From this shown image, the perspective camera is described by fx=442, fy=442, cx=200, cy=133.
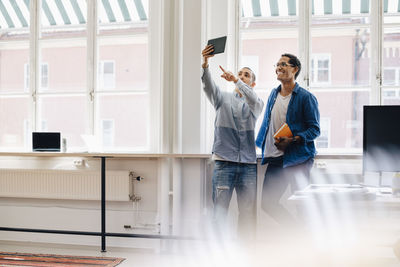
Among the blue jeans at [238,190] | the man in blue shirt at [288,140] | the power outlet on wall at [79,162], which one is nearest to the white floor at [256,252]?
the blue jeans at [238,190]

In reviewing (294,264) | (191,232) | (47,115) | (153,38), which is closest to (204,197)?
(191,232)

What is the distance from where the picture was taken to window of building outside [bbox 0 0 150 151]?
14.3ft

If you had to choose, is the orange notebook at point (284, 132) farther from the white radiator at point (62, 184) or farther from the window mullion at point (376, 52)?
the white radiator at point (62, 184)

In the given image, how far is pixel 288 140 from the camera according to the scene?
10.0 ft

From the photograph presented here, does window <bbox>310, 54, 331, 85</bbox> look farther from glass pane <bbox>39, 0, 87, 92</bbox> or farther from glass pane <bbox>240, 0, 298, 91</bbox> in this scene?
glass pane <bbox>39, 0, 87, 92</bbox>

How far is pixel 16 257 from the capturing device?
3646 mm

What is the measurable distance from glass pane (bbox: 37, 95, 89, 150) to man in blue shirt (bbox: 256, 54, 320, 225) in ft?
6.72

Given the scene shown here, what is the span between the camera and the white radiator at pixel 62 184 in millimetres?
4047

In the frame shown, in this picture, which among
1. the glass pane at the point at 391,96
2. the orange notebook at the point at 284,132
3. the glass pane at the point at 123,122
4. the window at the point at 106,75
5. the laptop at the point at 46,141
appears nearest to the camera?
the orange notebook at the point at 284,132

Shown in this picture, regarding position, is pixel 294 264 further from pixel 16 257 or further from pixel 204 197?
pixel 16 257

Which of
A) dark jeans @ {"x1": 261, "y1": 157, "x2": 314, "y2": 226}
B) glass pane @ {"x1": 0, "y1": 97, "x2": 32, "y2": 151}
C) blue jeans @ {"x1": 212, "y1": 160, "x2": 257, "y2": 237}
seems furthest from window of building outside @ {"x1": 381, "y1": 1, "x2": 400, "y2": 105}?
glass pane @ {"x1": 0, "y1": 97, "x2": 32, "y2": 151}

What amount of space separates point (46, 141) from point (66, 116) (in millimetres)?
422

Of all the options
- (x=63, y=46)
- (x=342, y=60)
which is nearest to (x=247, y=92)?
(x=342, y=60)

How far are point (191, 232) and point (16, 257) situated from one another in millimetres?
1462
